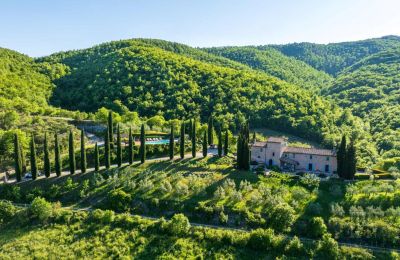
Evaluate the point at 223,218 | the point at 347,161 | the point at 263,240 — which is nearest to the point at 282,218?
the point at 263,240

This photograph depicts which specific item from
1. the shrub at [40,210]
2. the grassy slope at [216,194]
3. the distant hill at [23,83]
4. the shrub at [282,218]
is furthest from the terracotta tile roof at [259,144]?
the distant hill at [23,83]

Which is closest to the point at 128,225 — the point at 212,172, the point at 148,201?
the point at 148,201

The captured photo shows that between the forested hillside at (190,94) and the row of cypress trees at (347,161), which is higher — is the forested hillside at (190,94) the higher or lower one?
the higher one

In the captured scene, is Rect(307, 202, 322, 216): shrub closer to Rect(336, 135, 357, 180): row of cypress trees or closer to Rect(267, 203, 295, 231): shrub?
Rect(267, 203, 295, 231): shrub

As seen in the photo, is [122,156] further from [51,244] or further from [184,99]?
[184,99]

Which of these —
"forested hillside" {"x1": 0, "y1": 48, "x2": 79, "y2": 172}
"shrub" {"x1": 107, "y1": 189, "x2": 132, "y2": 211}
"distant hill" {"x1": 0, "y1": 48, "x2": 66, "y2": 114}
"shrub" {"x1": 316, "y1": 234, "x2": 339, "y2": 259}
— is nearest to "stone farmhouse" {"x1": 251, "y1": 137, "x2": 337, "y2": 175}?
"shrub" {"x1": 316, "y1": 234, "x2": 339, "y2": 259}

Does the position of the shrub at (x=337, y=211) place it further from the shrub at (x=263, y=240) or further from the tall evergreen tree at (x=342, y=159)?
the tall evergreen tree at (x=342, y=159)
